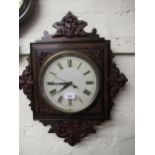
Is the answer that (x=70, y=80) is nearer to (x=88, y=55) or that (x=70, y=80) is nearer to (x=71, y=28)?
(x=88, y=55)

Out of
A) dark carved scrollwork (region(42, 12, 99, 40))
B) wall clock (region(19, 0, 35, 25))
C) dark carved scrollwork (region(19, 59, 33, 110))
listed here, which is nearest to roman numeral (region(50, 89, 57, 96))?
dark carved scrollwork (region(19, 59, 33, 110))

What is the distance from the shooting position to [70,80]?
3.70 feet

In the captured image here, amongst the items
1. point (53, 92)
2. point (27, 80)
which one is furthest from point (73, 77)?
point (27, 80)

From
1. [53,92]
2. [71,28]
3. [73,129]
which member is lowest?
[73,129]

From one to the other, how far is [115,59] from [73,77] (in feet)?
0.72

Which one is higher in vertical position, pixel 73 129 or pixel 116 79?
pixel 116 79

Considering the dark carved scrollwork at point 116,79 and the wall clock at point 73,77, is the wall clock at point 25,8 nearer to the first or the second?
the wall clock at point 73,77

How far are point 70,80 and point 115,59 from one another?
0.24m

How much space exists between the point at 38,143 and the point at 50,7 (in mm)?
678

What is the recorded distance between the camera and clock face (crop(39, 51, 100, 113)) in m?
1.12

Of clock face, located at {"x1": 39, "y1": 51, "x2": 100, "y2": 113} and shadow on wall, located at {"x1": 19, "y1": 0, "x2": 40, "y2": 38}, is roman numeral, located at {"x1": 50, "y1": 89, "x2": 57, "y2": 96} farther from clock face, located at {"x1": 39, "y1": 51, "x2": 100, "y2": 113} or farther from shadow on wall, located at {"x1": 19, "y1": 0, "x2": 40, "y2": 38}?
shadow on wall, located at {"x1": 19, "y1": 0, "x2": 40, "y2": 38}
